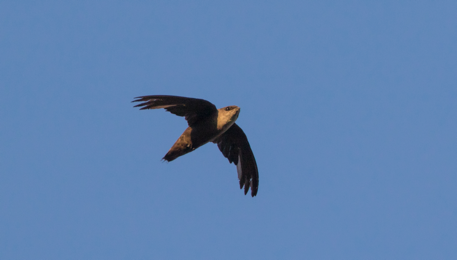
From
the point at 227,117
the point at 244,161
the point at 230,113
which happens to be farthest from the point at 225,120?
the point at 244,161

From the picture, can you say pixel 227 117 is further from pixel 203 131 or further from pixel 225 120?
pixel 203 131

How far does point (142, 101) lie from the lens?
13.8 m

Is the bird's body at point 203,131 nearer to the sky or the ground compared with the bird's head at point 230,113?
nearer to the ground

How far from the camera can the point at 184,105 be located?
14648 mm

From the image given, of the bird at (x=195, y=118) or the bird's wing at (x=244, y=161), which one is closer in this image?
the bird at (x=195, y=118)

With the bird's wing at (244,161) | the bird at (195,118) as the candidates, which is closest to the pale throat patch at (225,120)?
the bird at (195,118)

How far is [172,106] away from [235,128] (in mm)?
2451

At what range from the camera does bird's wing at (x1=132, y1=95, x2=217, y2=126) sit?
1397 cm

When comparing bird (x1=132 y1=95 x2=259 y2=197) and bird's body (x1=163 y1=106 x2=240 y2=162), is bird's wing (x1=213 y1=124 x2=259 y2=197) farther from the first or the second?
bird's body (x1=163 y1=106 x2=240 y2=162)

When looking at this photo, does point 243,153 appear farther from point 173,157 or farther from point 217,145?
point 173,157

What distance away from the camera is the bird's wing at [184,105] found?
550 inches

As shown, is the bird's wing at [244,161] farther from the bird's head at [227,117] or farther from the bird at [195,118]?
the bird's head at [227,117]

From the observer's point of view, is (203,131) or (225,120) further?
(203,131)

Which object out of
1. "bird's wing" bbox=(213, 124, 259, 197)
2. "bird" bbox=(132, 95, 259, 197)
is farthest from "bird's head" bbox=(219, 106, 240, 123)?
"bird's wing" bbox=(213, 124, 259, 197)
